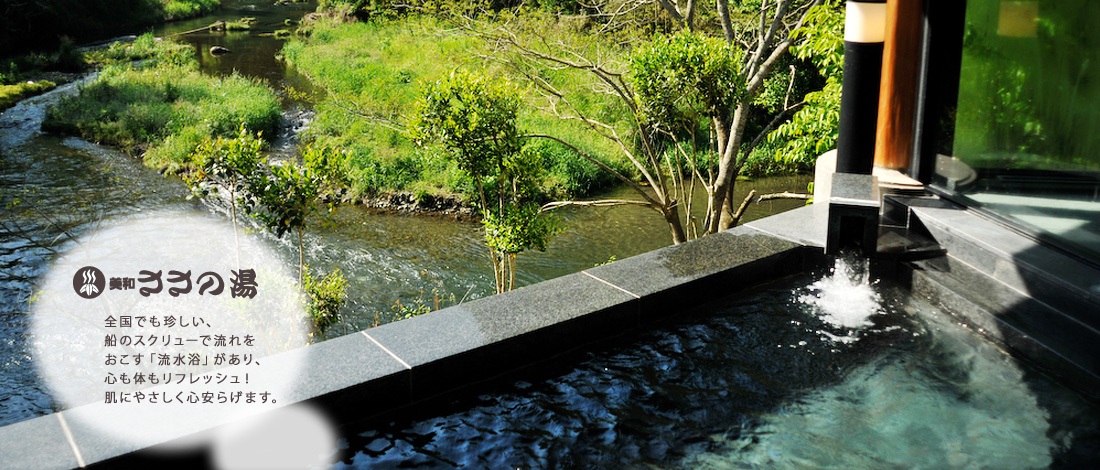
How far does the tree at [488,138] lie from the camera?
6.55 m

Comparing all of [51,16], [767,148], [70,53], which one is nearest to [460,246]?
[767,148]

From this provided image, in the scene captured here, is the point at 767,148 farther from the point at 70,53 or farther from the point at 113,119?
the point at 70,53

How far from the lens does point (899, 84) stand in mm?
5645

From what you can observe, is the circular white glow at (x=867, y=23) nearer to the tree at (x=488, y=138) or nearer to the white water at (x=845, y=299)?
the white water at (x=845, y=299)

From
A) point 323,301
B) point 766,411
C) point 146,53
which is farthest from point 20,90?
point 766,411

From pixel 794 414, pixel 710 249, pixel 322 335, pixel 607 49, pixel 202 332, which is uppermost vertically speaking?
pixel 607 49

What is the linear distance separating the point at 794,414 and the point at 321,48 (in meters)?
24.2

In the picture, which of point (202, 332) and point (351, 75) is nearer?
point (202, 332)

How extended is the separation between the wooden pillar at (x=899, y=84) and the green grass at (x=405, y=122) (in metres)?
5.83

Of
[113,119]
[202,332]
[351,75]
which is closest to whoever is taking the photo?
[202,332]

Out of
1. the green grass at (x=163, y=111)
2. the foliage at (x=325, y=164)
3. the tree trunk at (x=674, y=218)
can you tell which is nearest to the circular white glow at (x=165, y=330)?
the foliage at (x=325, y=164)

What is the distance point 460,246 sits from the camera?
483 inches

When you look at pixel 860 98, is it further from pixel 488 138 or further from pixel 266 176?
pixel 266 176

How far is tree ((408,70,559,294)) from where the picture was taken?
21.5 ft
